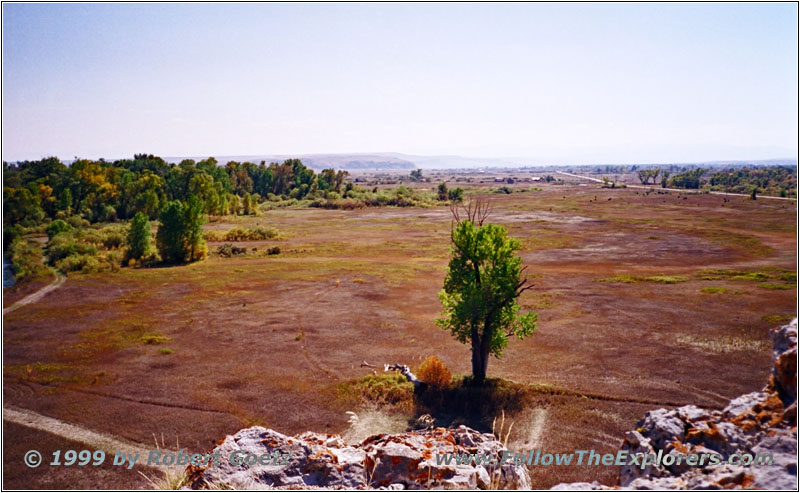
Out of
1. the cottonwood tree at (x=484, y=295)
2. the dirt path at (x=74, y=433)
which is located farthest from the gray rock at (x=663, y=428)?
the dirt path at (x=74, y=433)

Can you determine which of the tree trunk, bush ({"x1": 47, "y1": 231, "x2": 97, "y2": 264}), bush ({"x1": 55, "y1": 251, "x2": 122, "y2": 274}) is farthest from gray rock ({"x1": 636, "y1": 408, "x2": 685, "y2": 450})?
bush ({"x1": 47, "y1": 231, "x2": 97, "y2": 264})

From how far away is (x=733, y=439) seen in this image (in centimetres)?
777

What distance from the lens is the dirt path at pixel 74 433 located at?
20.4 metres

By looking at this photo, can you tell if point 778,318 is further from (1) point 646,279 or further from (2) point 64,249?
(2) point 64,249

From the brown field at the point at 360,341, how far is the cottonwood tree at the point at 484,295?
2.57m

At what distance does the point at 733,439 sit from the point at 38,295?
58.1 metres

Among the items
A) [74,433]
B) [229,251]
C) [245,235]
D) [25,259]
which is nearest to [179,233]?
[229,251]

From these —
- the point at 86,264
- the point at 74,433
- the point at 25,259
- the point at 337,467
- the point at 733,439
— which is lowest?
the point at 74,433

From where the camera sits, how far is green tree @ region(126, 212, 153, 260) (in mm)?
66000

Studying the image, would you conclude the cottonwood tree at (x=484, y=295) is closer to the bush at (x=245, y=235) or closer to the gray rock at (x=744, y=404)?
the gray rock at (x=744, y=404)

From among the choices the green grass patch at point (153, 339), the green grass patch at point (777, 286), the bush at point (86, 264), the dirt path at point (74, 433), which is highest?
the green grass patch at point (777, 286)

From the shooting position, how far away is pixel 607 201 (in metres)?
139

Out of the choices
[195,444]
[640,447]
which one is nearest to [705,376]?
[640,447]

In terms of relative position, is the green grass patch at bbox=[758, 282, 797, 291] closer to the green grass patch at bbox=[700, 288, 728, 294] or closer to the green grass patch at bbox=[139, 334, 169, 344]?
the green grass patch at bbox=[700, 288, 728, 294]
